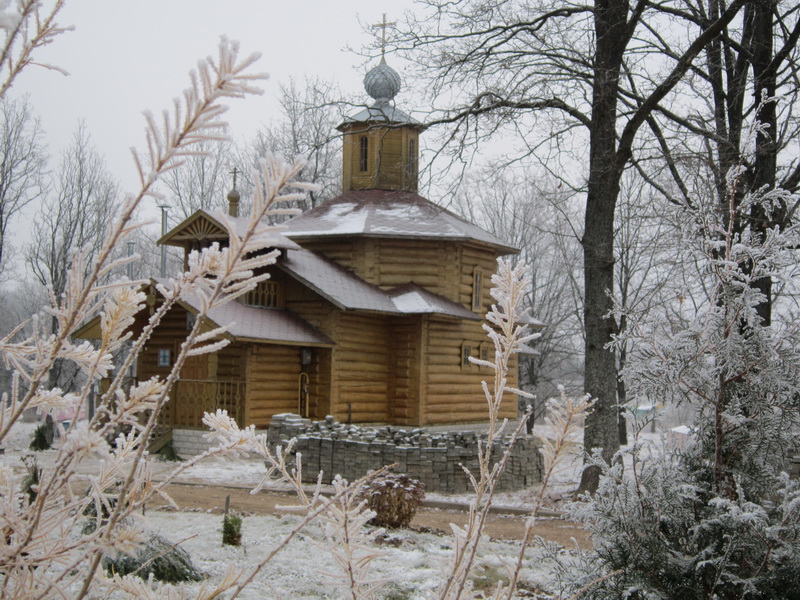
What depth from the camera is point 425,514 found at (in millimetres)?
12234

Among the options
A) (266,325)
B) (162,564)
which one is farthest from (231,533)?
(266,325)

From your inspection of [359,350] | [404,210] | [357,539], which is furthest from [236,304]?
[357,539]

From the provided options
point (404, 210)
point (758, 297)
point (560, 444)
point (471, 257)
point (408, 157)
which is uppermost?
point (408, 157)

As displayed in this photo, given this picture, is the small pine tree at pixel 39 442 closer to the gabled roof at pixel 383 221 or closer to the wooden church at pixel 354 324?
the wooden church at pixel 354 324

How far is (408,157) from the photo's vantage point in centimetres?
2747

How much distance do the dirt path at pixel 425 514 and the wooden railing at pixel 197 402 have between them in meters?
5.28

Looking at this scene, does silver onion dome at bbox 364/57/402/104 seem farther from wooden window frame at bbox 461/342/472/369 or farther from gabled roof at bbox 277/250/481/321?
wooden window frame at bbox 461/342/472/369

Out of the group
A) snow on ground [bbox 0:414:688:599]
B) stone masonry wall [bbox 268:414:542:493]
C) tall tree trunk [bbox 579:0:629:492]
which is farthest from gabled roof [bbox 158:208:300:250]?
snow on ground [bbox 0:414:688:599]

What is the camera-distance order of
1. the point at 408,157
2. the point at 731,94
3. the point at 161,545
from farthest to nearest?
the point at 408,157, the point at 731,94, the point at 161,545

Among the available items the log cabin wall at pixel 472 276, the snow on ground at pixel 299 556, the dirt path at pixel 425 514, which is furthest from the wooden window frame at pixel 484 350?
the snow on ground at pixel 299 556

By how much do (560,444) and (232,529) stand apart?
6.82 metres

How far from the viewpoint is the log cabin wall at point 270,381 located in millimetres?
19484

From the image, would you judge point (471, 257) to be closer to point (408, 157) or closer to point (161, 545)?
point (408, 157)

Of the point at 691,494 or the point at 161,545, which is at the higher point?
the point at 691,494
